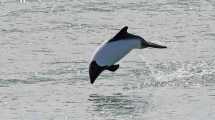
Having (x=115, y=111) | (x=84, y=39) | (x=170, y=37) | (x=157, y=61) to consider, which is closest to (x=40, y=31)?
(x=84, y=39)

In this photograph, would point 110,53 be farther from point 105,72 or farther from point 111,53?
point 105,72

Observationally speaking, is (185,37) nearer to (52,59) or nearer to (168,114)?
(52,59)

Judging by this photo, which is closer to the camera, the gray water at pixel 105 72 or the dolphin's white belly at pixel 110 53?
the dolphin's white belly at pixel 110 53

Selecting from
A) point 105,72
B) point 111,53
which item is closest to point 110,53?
point 111,53

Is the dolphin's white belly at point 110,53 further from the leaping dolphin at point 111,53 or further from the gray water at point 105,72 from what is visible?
the gray water at point 105,72

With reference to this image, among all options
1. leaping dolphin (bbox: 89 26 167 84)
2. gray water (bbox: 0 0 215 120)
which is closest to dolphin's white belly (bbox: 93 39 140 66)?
leaping dolphin (bbox: 89 26 167 84)

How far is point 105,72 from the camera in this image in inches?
601

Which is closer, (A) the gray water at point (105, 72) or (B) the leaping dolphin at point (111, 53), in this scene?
(B) the leaping dolphin at point (111, 53)

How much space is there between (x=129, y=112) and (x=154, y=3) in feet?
38.0

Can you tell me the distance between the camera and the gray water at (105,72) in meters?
12.6

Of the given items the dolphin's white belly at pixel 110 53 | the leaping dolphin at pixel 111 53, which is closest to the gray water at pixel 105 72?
the leaping dolphin at pixel 111 53

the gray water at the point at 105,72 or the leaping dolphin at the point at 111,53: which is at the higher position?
the leaping dolphin at the point at 111,53

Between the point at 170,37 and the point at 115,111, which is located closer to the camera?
the point at 115,111

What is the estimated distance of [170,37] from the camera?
18953 mm
